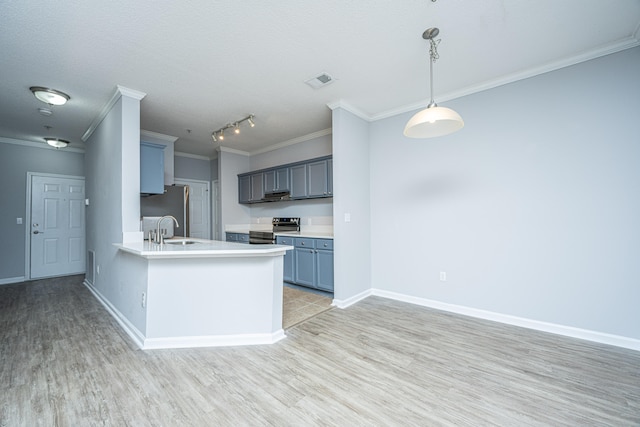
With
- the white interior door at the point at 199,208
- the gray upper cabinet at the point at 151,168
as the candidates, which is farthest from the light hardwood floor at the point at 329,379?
the white interior door at the point at 199,208

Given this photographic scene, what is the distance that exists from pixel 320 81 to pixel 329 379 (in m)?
2.90

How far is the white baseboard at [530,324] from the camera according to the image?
238cm

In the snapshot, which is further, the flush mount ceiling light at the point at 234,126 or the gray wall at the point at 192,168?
the gray wall at the point at 192,168

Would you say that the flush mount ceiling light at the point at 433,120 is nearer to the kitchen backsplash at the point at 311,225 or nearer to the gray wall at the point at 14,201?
the kitchen backsplash at the point at 311,225

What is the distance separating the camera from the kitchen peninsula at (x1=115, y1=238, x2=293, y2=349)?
7.84ft

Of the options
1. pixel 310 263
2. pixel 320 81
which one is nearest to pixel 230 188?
pixel 310 263

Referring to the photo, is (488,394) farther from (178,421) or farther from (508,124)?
(508,124)

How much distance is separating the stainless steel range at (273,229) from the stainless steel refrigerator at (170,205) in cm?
114

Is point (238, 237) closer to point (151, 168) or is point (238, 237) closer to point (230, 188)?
point (230, 188)

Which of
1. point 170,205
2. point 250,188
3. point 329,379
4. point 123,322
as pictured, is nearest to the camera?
point 329,379

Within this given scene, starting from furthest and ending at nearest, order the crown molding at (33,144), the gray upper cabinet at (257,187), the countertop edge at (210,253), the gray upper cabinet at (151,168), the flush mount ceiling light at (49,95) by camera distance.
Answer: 1. the gray upper cabinet at (257,187)
2. the crown molding at (33,144)
3. the gray upper cabinet at (151,168)
4. the flush mount ceiling light at (49,95)
5. the countertop edge at (210,253)

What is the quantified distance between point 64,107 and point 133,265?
8.53 feet

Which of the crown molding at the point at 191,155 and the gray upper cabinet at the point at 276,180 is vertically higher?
the crown molding at the point at 191,155

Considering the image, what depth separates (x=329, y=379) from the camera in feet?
6.41
